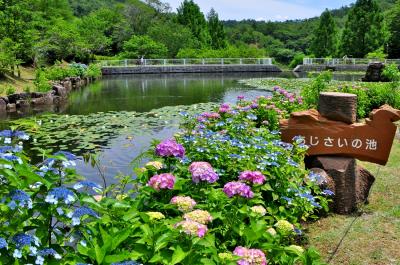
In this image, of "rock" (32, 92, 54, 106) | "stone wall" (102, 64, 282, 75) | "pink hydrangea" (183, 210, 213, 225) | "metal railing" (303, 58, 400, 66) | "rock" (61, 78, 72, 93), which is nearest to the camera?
"pink hydrangea" (183, 210, 213, 225)

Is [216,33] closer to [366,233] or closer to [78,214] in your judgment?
[366,233]

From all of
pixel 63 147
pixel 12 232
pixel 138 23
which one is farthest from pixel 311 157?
pixel 138 23

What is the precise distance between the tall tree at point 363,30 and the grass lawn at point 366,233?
40386 mm

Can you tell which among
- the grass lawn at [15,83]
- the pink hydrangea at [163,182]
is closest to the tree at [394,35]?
the grass lawn at [15,83]

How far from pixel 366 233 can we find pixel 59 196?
3091 millimetres

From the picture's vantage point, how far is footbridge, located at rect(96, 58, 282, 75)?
3366 cm

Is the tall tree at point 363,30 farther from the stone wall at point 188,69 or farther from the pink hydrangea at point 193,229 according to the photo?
the pink hydrangea at point 193,229

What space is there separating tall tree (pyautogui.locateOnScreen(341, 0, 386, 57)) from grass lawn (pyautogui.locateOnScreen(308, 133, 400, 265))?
40386 millimetres

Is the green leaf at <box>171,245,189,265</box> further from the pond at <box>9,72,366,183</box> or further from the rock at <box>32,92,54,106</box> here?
the rock at <box>32,92,54,106</box>

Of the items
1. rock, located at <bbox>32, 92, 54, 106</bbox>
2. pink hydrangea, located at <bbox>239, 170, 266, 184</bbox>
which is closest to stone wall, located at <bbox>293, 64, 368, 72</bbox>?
rock, located at <bbox>32, 92, 54, 106</bbox>

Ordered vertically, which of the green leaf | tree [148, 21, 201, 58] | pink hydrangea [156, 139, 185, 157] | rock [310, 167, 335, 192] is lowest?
rock [310, 167, 335, 192]

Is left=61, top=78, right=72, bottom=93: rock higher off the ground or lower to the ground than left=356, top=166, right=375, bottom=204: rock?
higher

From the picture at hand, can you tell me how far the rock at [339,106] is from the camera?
4609mm

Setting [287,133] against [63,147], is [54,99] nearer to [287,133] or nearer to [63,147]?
[63,147]
